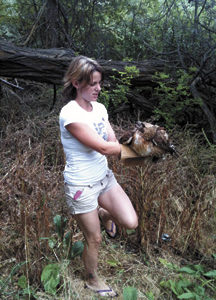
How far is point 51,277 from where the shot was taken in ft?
7.64

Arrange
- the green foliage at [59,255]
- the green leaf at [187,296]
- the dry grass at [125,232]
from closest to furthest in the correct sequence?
the green leaf at [187,296], the green foliage at [59,255], the dry grass at [125,232]

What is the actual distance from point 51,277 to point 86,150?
1.01m

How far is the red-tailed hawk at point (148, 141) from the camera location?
2248 mm

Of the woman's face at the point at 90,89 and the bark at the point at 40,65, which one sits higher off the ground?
the bark at the point at 40,65

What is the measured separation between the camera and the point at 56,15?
651cm

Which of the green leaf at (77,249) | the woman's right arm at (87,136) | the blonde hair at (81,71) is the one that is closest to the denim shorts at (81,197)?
the woman's right arm at (87,136)

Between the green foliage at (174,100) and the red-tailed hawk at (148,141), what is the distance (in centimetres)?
295

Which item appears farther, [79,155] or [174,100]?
[174,100]

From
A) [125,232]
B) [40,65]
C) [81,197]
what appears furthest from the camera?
Result: [40,65]

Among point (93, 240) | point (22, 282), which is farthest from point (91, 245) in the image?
point (22, 282)

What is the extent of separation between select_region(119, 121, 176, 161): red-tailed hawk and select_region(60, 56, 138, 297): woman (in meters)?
0.13

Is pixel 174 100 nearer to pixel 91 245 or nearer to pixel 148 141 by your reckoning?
pixel 148 141

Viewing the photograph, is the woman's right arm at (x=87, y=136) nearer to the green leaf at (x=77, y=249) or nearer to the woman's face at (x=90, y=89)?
the woman's face at (x=90, y=89)

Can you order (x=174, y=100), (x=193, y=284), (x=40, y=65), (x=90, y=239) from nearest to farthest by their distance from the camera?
(x=90, y=239)
(x=193, y=284)
(x=40, y=65)
(x=174, y=100)
